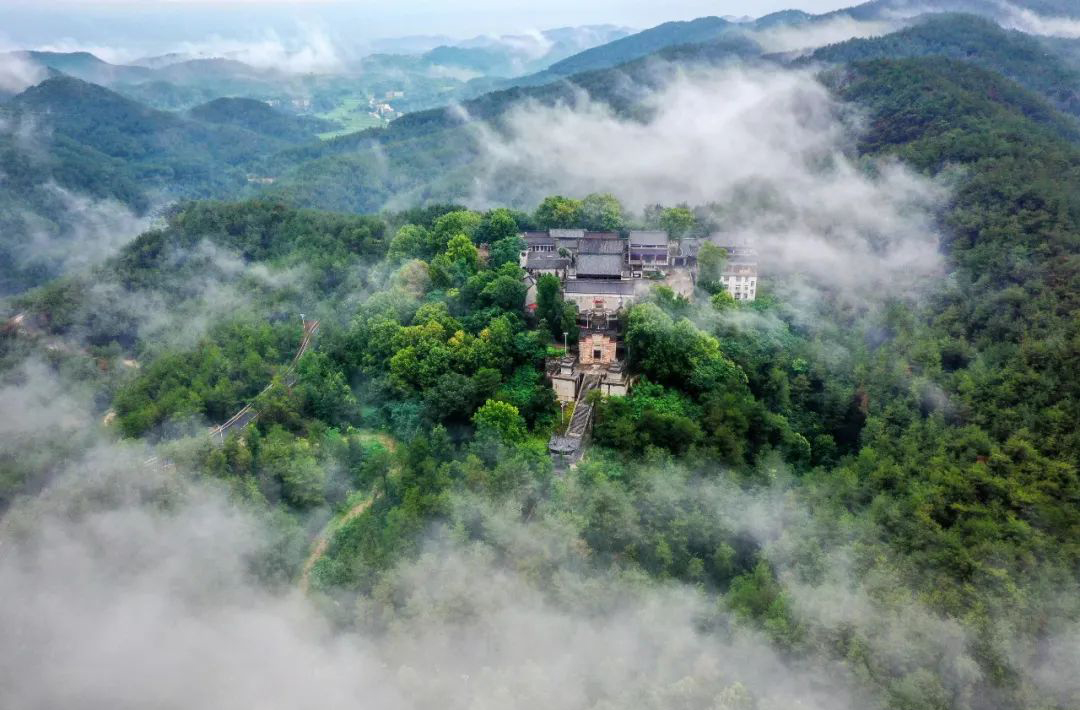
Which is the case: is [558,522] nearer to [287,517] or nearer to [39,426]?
[287,517]

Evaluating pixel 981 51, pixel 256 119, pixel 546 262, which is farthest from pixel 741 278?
pixel 256 119

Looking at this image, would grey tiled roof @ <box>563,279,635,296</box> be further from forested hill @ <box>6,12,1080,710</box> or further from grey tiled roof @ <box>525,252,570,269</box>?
grey tiled roof @ <box>525,252,570,269</box>

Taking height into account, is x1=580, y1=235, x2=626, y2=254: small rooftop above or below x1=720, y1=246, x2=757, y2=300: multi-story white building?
above

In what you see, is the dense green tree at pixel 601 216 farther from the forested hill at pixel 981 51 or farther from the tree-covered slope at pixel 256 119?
the tree-covered slope at pixel 256 119

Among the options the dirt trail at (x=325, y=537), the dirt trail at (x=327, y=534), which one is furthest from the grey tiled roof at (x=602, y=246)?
the dirt trail at (x=325, y=537)

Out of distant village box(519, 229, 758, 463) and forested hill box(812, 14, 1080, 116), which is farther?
forested hill box(812, 14, 1080, 116)

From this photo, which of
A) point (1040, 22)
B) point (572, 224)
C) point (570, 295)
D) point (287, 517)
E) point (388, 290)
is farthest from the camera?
point (1040, 22)

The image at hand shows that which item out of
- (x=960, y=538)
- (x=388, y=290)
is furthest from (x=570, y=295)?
(x=960, y=538)

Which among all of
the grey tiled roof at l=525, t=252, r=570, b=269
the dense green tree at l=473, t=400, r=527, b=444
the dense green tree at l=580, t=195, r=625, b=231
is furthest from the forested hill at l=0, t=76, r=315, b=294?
the dense green tree at l=473, t=400, r=527, b=444
